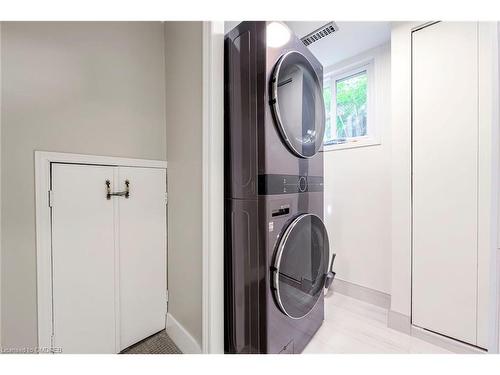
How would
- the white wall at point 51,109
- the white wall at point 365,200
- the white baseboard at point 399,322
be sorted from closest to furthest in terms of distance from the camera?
the white wall at point 51,109 → the white baseboard at point 399,322 → the white wall at point 365,200

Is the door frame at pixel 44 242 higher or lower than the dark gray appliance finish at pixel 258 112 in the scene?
lower

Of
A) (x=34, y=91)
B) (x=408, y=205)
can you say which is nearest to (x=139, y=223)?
(x=34, y=91)

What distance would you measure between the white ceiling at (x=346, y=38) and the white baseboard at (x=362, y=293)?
1.81 meters

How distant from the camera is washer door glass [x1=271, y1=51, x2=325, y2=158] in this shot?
85 cm

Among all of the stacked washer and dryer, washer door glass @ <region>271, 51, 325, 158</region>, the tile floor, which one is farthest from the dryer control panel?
the tile floor

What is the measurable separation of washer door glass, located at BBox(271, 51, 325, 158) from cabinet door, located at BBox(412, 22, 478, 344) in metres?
0.62

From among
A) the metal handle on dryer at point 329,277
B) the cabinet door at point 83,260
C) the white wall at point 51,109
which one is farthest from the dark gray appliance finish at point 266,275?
the white wall at point 51,109

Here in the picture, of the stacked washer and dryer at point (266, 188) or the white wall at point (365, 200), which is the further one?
the white wall at point (365, 200)

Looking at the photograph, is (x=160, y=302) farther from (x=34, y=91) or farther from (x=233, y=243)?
(x=34, y=91)

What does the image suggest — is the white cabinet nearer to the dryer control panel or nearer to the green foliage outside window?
the dryer control panel

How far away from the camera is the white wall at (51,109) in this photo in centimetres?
81

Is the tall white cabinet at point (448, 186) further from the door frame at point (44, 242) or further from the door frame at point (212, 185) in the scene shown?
the door frame at point (44, 242)
